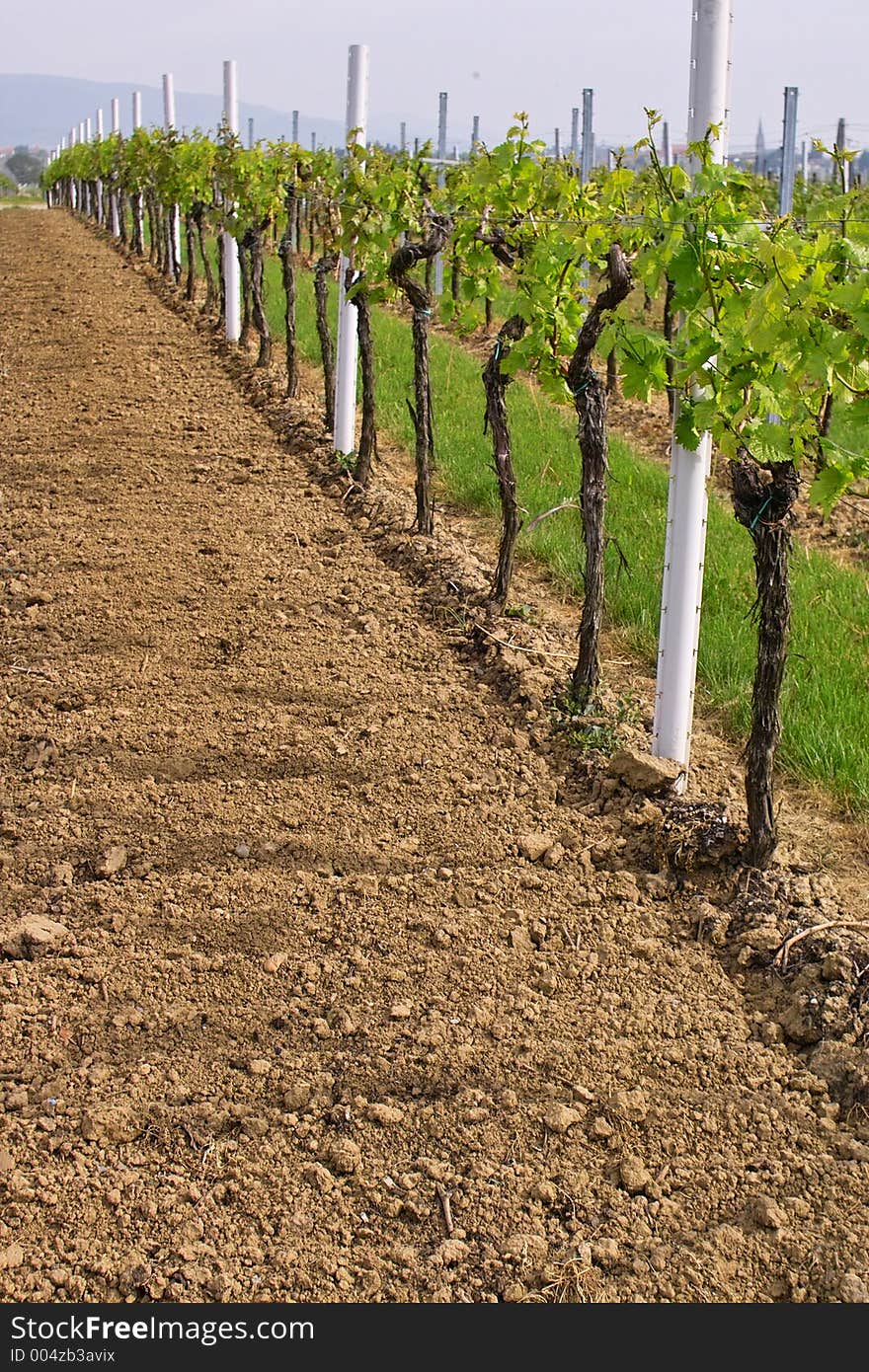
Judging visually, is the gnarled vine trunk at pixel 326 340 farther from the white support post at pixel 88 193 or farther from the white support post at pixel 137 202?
the white support post at pixel 88 193

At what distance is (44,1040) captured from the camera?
3143 millimetres

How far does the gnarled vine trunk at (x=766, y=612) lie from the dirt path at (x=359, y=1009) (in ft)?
0.80

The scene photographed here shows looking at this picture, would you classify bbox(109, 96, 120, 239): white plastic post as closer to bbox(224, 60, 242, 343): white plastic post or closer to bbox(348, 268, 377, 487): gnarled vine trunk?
bbox(224, 60, 242, 343): white plastic post

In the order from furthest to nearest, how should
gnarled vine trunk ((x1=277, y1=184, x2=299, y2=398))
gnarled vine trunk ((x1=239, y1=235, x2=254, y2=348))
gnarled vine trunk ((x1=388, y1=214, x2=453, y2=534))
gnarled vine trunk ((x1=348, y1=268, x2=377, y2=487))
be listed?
1. gnarled vine trunk ((x1=239, y1=235, x2=254, y2=348))
2. gnarled vine trunk ((x1=277, y1=184, x2=299, y2=398))
3. gnarled vine trunk ((x1=348, y1=268, x2=377, y2=487))
4. gnarled vine trunk ((x1=388, y1=214, x2=453, y2=534))

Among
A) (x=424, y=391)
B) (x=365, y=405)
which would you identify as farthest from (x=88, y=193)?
(x=424, y=391)

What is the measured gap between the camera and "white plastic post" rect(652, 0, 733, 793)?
364cm

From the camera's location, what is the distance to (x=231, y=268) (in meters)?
11.1

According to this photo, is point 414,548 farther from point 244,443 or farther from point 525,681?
point 244,443

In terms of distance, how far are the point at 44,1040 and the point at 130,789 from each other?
1.21m

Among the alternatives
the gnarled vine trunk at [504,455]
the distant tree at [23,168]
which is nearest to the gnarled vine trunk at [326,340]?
the gnarled vine trunk at [504,455]

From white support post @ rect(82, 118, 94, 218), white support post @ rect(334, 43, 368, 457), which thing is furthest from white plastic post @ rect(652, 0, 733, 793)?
white support post @ rect(82, 118, 94, 218)

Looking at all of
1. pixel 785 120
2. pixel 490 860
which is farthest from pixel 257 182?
pixel 490 860

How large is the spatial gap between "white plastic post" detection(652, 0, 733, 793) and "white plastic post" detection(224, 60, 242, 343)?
7.79 metres

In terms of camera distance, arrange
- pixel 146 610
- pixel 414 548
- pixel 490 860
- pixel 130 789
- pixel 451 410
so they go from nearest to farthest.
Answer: pixel 490 860 < pixel 130 789 < pixel 146 610 < pixel 414 548 < pixel 451 410
